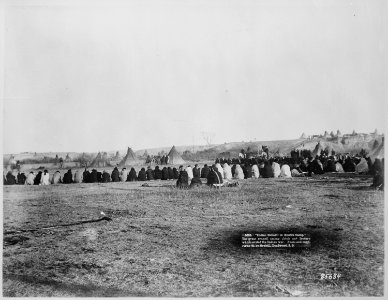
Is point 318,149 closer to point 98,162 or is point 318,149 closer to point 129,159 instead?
point 129,159

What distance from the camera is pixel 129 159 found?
3.58m

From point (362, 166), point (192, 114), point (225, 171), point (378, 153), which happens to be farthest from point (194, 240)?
point (378, 153)

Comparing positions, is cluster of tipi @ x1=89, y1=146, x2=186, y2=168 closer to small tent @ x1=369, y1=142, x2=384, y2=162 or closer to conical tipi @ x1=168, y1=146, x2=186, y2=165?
conical tipi @ x1=168, y1=146, x2=186, y2=165

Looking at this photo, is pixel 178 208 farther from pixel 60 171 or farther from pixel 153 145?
pixel 60 171

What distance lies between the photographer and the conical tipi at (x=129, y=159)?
11.6ft

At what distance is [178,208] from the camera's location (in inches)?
139

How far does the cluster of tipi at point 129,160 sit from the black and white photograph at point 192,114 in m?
0.01

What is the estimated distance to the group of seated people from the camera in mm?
3600

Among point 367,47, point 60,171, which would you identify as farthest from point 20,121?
point 367,47

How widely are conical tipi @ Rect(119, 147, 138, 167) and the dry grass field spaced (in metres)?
0.26

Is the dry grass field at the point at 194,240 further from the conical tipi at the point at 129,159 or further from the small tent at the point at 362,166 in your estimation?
the conical tipi at the point at 129,159

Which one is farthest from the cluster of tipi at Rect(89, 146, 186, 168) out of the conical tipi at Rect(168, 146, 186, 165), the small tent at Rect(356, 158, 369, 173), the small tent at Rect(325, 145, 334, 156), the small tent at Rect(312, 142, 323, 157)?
the small tent at Rect(356, 158, 369, 173)

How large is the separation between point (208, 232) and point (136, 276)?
0.74 meters

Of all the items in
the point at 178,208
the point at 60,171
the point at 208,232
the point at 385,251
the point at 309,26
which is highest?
the point at 309,26
